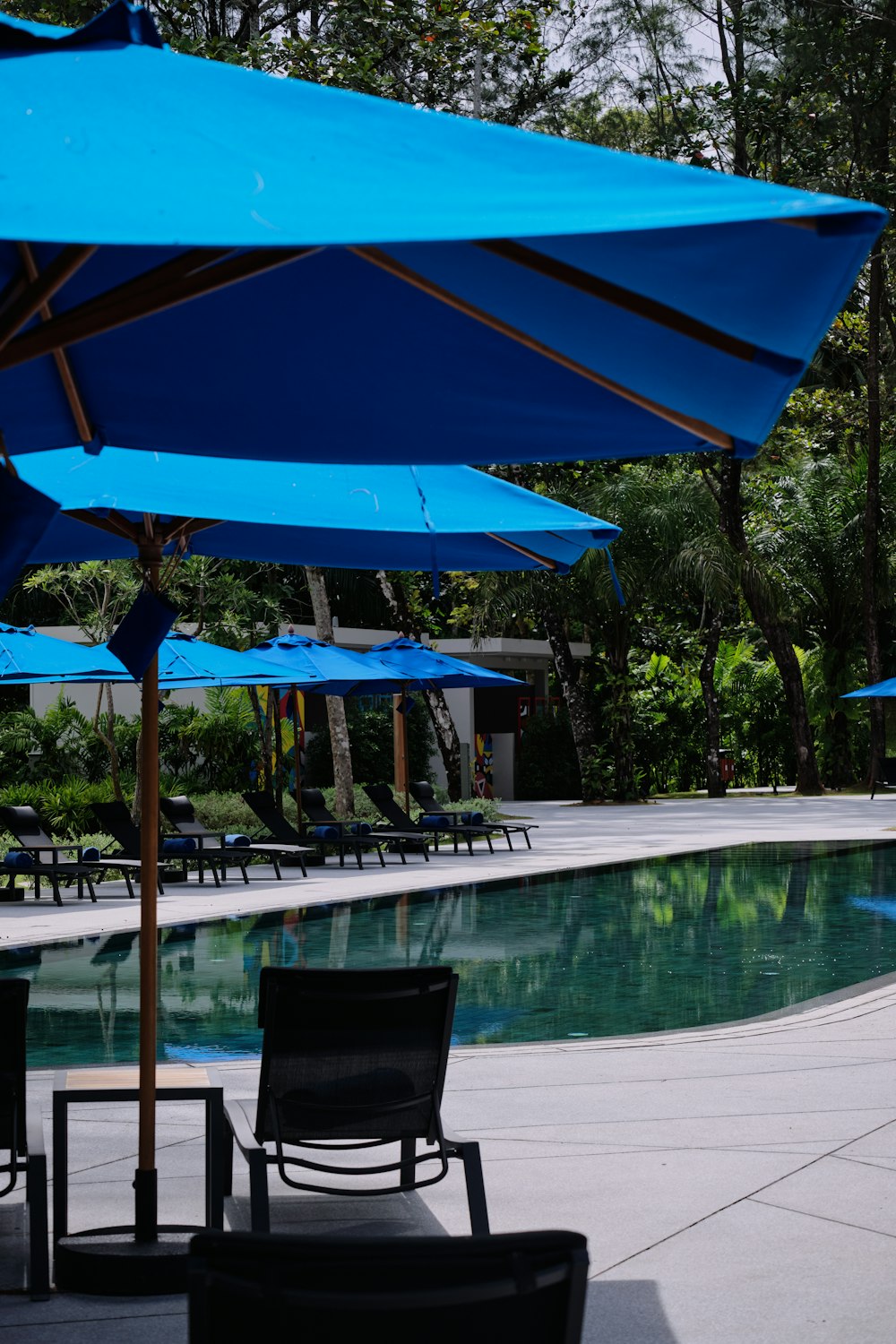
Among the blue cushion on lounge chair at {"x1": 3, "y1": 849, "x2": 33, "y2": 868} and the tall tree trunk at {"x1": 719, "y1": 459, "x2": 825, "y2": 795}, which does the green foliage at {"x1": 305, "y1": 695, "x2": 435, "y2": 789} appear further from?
the blue cushion on lounge chair at {"x1": 3, "y1": 849, "x2": 33, "y2": 868}

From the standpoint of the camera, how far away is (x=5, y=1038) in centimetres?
438

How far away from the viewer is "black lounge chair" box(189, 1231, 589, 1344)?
6.80 ft

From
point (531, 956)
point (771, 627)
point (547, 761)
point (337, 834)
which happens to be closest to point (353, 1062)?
point (531, 956)

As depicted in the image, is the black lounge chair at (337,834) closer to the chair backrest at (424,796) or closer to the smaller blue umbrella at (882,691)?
the chair backrest at (424,796)

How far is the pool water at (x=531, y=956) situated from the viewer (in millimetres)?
8742

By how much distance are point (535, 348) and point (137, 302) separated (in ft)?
2.83

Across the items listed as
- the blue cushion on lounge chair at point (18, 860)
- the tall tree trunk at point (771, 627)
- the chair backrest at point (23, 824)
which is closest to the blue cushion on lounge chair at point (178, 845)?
the chair backrest at point (23, 824)

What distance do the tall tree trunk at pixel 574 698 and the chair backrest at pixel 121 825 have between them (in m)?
15.0

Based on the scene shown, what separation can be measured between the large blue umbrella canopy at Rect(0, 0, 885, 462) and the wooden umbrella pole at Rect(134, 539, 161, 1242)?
1.06 metres

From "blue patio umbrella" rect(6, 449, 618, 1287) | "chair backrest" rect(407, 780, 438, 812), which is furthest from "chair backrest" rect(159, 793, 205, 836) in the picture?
"blue patio umbrella" rect(6, 449, 618, 1287)

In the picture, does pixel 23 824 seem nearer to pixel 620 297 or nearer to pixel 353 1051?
pixel 353 1051

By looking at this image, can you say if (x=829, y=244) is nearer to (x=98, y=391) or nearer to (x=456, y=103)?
(x=98, y=391)

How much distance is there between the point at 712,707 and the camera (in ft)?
107

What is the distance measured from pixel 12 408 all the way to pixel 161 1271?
2439 millimetres
